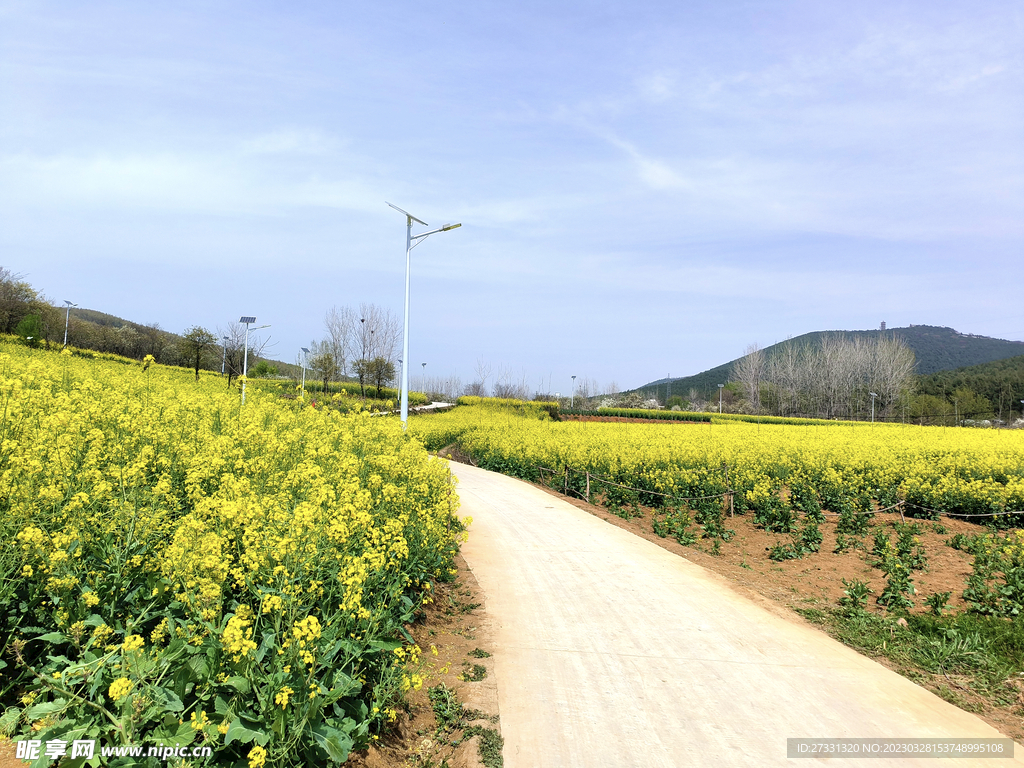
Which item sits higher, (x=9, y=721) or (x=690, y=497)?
(x=9, y=721)

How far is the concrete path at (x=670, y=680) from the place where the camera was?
3.83m

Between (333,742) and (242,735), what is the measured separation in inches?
17.9

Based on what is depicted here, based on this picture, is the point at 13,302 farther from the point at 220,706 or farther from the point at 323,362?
the point at 220,706

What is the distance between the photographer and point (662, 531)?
35.1 feet

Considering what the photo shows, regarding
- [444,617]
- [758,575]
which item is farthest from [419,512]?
[758,575]

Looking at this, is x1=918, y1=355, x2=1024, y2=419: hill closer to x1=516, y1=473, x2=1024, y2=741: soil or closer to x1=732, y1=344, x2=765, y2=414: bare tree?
x1=732, y1=344, x2=765, y2=414: bare tree

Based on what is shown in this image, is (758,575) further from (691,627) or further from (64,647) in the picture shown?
(64,647)

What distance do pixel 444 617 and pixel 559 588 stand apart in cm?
161

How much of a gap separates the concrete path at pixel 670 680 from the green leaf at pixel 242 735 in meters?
1.65
